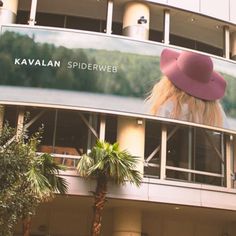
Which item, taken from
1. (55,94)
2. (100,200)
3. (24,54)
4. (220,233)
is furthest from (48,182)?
(220,233)

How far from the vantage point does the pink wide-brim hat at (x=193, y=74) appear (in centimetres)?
2109

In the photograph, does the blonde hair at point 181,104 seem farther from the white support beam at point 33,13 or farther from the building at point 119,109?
the white support beam at point 33,13

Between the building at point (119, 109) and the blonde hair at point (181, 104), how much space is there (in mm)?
301

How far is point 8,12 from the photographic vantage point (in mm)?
20781

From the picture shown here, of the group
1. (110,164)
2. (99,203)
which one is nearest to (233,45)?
(110,164)

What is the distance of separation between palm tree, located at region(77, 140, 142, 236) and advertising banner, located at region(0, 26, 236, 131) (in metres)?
2.65

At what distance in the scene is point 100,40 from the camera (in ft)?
66.8

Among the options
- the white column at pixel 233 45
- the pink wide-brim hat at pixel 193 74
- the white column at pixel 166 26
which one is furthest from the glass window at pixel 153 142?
the white column at pixel 233 45

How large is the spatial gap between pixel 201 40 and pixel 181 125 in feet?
16.8

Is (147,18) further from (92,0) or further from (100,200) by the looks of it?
(100,200)

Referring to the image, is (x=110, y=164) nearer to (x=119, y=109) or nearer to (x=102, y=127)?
(x=102, y=127)

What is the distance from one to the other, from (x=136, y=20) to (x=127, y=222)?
8339 millimetres

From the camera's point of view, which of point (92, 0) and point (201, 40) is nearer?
point (92, 0)

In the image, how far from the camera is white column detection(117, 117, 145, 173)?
66.4ft
